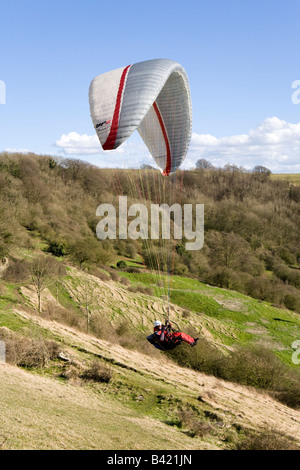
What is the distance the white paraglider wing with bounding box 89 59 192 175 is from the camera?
1029 cm

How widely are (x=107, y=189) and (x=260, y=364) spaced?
189ft

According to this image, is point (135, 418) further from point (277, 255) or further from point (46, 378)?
point (277, 255)

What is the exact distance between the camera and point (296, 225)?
76438 millimetres

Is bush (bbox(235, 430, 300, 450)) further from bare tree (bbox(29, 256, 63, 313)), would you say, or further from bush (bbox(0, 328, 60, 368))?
bare tree (bbox(29, 256, 63, 313))

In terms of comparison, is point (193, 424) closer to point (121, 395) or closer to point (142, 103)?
point (121, 395)

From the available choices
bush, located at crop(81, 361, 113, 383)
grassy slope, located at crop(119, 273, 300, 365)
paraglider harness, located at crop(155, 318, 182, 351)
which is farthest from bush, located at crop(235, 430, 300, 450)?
grassy slope, located at crop(119, 273, 300, 365)

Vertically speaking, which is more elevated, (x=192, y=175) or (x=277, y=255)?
(x=192, y=175)
